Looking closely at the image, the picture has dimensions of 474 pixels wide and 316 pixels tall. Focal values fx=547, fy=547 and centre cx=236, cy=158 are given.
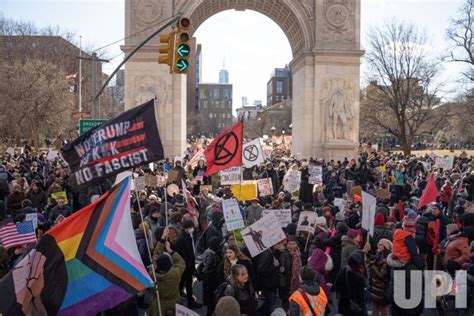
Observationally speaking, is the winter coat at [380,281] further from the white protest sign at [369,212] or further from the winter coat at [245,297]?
the winter coat at [245,297]

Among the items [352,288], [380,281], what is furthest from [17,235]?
[380,281]

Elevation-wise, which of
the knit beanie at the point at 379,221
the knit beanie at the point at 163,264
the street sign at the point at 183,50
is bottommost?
the knit beanie at the point at 163,264

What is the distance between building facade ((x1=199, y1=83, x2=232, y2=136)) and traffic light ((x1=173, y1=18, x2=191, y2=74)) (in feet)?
469

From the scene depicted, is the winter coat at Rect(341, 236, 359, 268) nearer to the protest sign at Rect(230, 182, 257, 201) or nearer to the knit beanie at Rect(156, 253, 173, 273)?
the knit beanie at Rect(156, 253, 173, 273)

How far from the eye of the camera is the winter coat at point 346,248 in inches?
317

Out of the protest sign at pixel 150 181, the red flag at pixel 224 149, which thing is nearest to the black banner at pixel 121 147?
the red flag at pixel 224 149

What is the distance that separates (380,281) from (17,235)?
5448 millimetres

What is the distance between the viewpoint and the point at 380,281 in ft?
24.0

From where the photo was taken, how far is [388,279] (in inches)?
289

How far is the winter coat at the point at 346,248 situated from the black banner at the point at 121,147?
3.40 metres

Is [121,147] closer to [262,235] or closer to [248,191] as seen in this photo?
[262,235]

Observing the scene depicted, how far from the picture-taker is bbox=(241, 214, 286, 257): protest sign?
7.63 meters

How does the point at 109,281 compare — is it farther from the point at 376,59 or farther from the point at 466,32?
the point at 376,59

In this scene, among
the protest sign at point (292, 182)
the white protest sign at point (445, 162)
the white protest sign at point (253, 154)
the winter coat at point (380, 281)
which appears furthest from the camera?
the white protest sign at point (445, 162)
